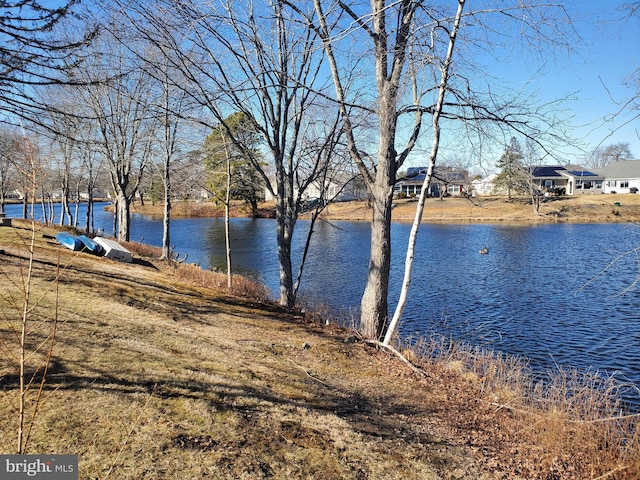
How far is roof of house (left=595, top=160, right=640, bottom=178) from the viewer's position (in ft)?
218

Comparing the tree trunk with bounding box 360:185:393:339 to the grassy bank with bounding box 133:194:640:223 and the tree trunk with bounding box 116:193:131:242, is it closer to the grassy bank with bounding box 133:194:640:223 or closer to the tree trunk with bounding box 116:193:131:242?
the tree trunk with bounding box 116:193:131:242

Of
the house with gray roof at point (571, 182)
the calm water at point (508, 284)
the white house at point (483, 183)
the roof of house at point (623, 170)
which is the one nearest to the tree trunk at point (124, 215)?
the calm water at point (508, 284)

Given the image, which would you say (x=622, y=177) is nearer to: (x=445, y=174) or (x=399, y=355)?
(x=445, y=174)

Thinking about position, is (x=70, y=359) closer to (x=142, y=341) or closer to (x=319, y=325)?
(x=142, y=341)

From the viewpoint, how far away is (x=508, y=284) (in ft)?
64.3

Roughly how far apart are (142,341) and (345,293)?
11.7 meters

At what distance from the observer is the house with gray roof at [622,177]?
65375 mm

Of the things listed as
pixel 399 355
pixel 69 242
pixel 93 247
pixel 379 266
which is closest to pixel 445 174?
pixel 379 266

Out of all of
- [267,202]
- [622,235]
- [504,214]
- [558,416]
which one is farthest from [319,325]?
[267,202]

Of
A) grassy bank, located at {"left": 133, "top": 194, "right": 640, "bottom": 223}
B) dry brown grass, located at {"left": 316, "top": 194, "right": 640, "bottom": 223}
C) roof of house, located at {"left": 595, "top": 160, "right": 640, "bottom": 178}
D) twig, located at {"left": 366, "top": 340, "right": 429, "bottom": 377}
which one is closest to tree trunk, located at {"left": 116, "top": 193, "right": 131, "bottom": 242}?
twig, located at {"left": 366, "top": 340, "right": 429, "bottom": 377}

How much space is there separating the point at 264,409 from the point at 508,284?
1714 cm

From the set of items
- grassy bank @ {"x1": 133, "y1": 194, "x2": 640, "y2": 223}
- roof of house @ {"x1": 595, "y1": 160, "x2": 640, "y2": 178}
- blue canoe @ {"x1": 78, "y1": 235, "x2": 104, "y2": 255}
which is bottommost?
blue canoe @ {"x1": 78, "y1": 235, "x2": 104, "y2": 255}

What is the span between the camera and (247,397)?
5.43 meters

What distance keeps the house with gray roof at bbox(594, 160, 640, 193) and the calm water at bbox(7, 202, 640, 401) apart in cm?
3584
